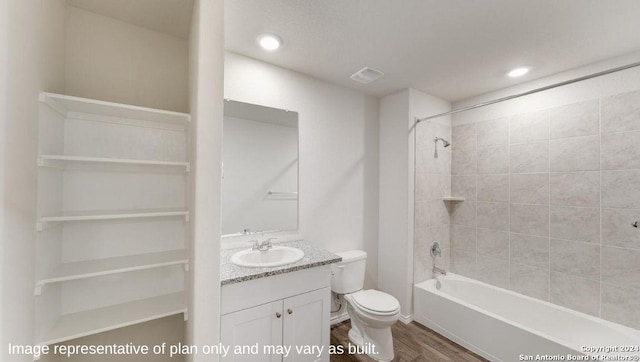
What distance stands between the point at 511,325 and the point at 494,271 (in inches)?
31.6

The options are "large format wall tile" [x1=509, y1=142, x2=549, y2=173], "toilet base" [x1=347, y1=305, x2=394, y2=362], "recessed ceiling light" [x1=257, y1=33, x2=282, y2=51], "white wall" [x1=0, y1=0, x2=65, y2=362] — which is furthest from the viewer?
"large format wall tile" [x1=509, y1=142, x2=549, y2=173]

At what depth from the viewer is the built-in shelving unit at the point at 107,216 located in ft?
3.81

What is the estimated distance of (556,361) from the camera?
166cm

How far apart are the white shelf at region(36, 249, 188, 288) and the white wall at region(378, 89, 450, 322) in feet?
6.51

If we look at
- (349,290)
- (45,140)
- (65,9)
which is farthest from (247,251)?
(65,9)

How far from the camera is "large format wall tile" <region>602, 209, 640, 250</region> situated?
1811 mm

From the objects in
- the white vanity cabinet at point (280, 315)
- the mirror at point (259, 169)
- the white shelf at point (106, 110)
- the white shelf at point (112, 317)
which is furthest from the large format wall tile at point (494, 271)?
the white shelf at point (106, 110)

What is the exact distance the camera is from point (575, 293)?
2.08 meters

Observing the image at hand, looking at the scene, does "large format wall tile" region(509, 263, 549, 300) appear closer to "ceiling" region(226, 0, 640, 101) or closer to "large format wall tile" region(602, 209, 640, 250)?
"large format wall tile" region(602, 209, 640, 250)

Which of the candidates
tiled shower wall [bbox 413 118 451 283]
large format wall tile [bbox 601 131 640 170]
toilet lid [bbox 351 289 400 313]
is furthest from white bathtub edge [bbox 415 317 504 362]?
large format wall tile [bbox 601 131 640 170]

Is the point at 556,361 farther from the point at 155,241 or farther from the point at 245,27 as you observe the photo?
the point at 245,27

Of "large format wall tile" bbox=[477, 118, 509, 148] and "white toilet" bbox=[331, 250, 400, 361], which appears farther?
"large format wall tile" bbox=[477, 118, 509, 148]

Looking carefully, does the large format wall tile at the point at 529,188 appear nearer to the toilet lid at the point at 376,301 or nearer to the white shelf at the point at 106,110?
the toilet lid at the point at 376,301

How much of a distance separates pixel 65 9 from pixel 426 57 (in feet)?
7.61
